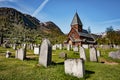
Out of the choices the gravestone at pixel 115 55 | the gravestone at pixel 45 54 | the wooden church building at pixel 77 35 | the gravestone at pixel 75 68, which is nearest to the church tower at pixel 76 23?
the wooden church building at pixel 77 35

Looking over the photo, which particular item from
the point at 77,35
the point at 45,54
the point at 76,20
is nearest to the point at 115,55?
the point at 45,54

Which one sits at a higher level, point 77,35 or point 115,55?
point 77,35

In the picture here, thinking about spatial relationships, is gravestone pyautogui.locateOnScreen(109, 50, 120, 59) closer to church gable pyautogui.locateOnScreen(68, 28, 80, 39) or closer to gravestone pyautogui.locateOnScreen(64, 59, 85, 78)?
gravestone pyautogui.locateOnScreen(64, 59, 85, 78)

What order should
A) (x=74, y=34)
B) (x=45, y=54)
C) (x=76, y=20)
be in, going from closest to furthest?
(x=45, y=54), (x=74, y=34), (x=76, y=20)

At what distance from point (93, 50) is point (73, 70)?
837 centimetres

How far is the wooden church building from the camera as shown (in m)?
68.4

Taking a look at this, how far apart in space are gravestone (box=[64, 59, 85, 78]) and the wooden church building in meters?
54.5

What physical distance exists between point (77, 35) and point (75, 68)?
6033 centimetres

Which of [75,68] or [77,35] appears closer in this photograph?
[75,68]

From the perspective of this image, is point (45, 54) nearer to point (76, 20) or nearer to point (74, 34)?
point (74, 34)

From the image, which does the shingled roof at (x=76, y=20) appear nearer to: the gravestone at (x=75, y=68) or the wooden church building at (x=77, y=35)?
the wooden church building at (x=77, y=35)

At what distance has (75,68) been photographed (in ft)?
38.4

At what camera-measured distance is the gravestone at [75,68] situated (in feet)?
37.6

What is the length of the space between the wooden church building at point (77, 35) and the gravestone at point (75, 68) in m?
54.5
